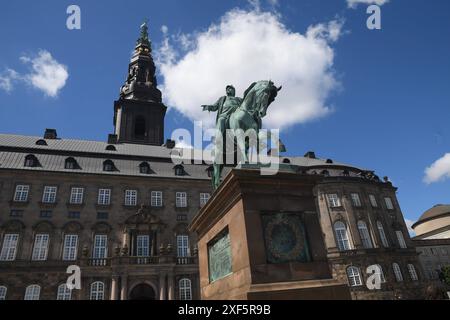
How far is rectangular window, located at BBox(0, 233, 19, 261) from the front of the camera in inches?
1075

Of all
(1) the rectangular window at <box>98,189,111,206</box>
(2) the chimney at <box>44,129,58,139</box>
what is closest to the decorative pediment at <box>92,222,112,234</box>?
(1) the rectangular window at <box>98,189,111,206</box>

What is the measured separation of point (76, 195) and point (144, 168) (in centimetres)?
745

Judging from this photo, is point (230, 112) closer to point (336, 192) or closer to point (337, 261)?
point (337, 261)

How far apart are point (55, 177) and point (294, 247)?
3140 centimetres

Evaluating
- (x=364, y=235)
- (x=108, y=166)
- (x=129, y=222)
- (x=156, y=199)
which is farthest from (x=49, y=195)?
(x=364, y=235)

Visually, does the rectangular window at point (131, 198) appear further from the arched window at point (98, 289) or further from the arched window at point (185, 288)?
the arched window at point (185, 288)

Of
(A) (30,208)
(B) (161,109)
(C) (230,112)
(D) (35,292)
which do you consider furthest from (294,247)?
(B) (161,109)

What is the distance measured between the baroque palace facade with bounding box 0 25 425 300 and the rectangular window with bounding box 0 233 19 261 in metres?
0.09

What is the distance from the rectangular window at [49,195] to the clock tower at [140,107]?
15409 mm

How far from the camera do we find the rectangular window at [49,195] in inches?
1197

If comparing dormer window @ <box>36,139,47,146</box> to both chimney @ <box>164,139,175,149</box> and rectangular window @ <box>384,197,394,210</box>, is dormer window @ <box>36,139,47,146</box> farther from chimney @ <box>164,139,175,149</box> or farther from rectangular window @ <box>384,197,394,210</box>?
rectangular window @ <box>384,197,394,210</box>

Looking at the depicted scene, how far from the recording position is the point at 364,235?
37.2 metres

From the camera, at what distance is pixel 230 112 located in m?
8.51
